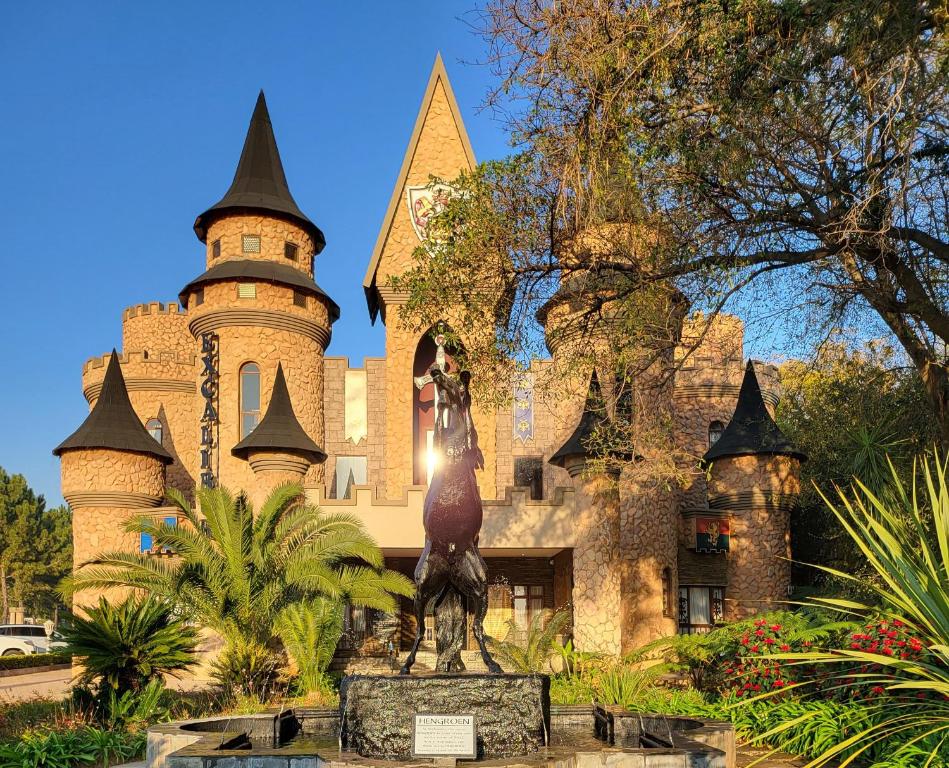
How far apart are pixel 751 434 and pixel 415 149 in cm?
1325

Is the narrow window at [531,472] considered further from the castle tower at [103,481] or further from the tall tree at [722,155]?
the tall tree at [722,155]

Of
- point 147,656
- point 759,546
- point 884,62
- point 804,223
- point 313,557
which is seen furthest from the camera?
point 759,546

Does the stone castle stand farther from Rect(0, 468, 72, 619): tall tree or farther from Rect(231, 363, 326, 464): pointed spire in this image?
Rect(0, 468, 72, 619): tall tree

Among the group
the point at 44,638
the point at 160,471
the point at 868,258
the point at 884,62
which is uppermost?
the point at 884,62

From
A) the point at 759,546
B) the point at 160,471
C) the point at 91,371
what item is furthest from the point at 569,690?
the point at 91,371

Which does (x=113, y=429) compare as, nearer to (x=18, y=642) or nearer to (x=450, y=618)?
(x=18, y=642)

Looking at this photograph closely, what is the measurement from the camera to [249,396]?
25.8 meters

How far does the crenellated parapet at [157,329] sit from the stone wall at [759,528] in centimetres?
1836

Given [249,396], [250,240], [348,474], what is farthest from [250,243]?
[348,474]

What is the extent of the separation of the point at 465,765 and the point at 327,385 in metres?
21.7

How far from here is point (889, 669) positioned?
10023mm

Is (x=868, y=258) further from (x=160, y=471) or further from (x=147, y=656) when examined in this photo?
(x=160, y=471)

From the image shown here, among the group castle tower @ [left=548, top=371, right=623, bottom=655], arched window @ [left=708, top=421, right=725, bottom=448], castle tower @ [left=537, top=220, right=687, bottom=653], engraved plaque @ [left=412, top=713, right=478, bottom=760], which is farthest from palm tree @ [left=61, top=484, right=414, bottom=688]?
arched window @ [left=708, top=421, right=725, bottom=448]

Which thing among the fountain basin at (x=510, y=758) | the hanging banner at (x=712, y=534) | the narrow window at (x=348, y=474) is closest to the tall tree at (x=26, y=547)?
the narrow window at (x=348, y=474)
